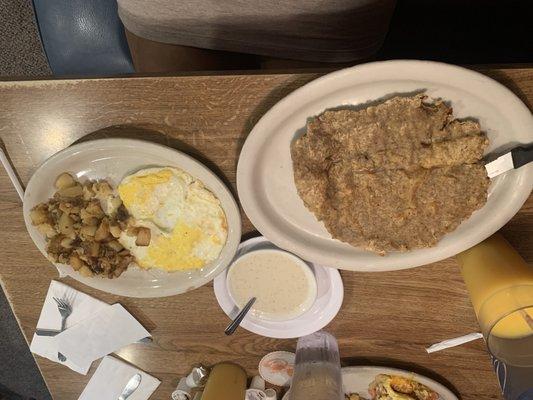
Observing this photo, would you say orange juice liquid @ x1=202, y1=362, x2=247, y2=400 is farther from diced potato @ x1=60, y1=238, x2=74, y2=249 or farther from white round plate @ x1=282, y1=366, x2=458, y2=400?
diced potato @ x1=60, y1=238, x2=74, y2=249

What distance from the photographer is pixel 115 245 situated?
141 centimetres

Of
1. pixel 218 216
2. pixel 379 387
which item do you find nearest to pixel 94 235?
pixel 218 216

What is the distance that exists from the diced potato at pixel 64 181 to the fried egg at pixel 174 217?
0.49 feet

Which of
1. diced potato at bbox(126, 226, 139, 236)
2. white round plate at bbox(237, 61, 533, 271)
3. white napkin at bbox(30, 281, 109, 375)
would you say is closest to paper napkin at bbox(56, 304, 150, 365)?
white napkin at bbox(30, 281, 109, 375)

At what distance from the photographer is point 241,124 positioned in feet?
4.21

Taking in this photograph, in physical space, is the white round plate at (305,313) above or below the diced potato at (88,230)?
below

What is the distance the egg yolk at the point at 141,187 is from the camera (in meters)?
1.33

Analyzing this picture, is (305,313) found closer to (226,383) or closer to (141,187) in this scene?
(226,383)

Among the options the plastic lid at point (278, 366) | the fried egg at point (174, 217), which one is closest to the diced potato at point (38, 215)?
the fried egg at point (174, 217)

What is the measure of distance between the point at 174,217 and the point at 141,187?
4.8 inches

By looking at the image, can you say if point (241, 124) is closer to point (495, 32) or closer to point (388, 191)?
point (388, 191)

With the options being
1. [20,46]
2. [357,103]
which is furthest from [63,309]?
[20,46]

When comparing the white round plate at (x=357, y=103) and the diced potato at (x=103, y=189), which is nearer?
the white round plate at (x=357, y=103)

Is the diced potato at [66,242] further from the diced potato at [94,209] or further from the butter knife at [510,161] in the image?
the butter knife at [510,161]
